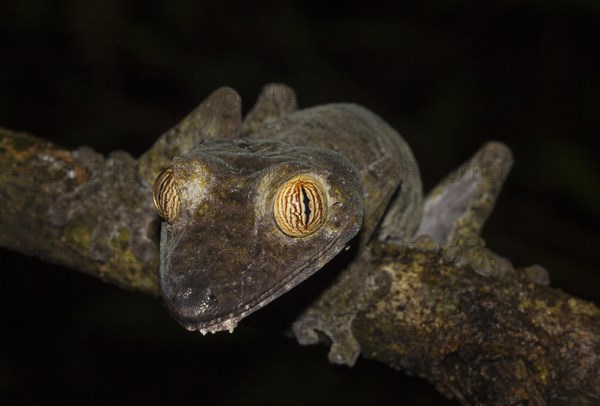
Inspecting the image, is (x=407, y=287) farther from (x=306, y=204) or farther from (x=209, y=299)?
(x=209, y=299)

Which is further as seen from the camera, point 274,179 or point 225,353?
point 225,353

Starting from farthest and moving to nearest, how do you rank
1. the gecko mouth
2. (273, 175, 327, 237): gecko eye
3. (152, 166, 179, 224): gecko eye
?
1. (152, 166, 179, 224): gecko eye
2. (273, 175, 327, 237): gecko eye
3. the gecko mouth

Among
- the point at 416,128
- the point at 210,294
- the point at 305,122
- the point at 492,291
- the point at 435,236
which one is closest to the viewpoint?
the point at 210,294

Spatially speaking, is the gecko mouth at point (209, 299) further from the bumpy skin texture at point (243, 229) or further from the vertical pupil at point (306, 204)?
the vertical pupil at point (306, 204)

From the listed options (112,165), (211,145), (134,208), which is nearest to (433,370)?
(211,145)

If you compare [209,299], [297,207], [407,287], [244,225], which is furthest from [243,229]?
[407,287]

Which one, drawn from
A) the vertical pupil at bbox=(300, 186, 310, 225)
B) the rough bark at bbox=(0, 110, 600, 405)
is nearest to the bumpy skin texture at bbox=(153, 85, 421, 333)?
the vertical pupil at bbox=(300, 186, 310, 225)

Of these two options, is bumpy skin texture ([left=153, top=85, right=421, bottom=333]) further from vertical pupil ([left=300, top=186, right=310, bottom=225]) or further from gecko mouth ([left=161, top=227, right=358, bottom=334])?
vertical pupil ([left=300, top=186, right=310, bottom=225])

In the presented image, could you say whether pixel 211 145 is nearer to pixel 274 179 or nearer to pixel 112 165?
pixel 274 179
